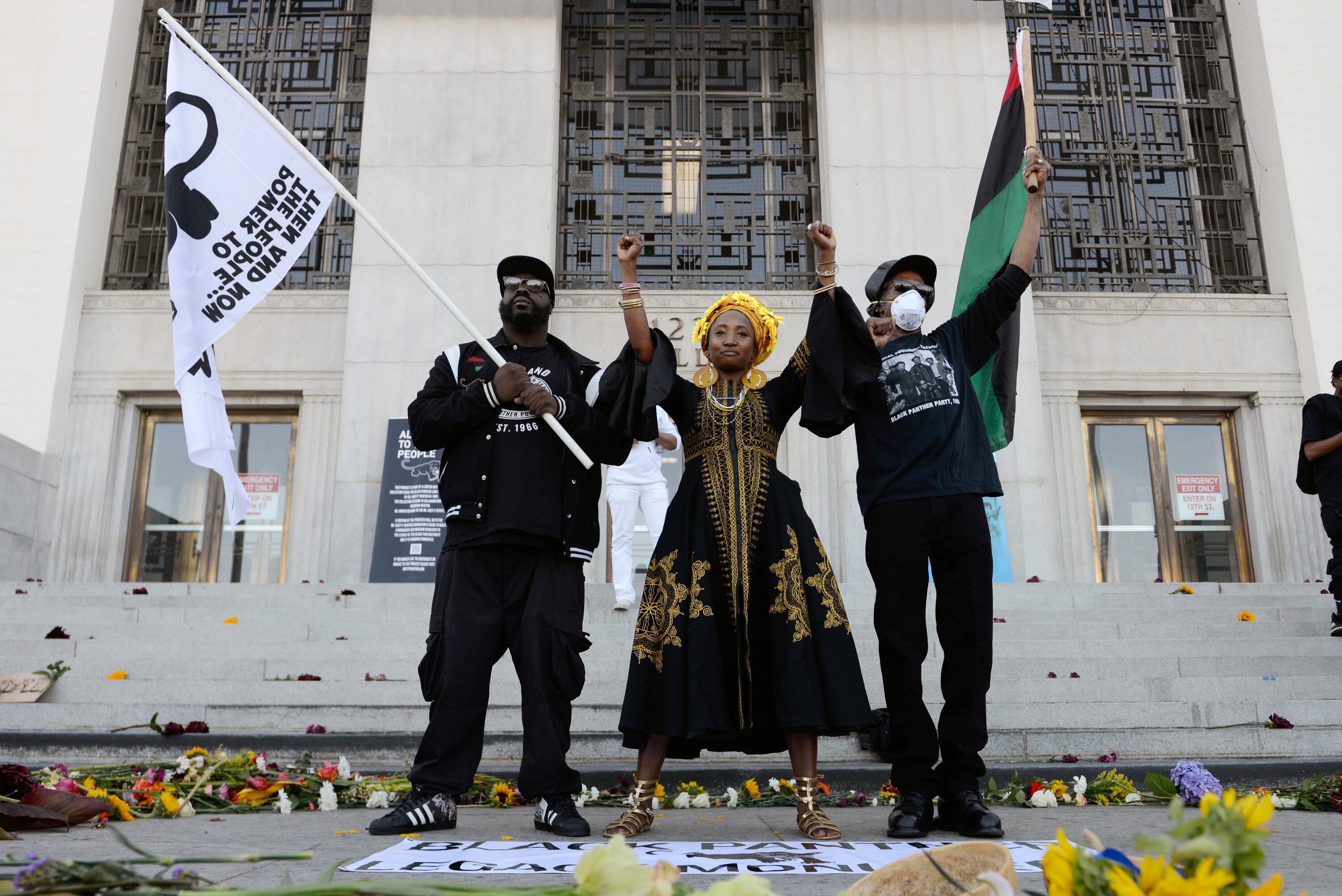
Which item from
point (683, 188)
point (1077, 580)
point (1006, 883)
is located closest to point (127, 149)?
point (683, 188)

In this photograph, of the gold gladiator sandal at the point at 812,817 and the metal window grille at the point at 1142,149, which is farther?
the metal window grille at the point at 1142,149

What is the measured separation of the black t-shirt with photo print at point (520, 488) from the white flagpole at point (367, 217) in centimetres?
10

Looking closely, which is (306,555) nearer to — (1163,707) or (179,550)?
(179,550)

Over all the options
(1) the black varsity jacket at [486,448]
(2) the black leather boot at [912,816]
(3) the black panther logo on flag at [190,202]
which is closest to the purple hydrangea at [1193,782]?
(2) the black leather boot at [912,816]

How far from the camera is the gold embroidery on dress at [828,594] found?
368 centimetres

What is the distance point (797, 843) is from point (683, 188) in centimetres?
1178

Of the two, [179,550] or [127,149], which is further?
[127,149]

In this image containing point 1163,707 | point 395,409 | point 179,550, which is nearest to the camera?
point 1163,707

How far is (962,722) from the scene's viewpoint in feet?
12.1

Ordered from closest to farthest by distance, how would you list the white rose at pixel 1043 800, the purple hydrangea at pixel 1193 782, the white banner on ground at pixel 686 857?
the white banner on ground at pixel 686 857
the purple hydrangea at pixel 1193 782
the white rose at pixel 1043 800

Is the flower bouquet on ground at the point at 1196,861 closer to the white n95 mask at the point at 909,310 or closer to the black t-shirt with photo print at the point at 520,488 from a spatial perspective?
the black t-shirt with photo print at the point at 520,488

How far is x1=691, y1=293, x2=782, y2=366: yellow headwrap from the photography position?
394 cm

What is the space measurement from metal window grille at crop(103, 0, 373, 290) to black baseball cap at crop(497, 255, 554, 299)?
398 inches

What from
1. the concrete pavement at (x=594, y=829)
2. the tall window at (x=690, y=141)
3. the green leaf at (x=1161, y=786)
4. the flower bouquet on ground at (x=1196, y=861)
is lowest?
the concrete pavement at (x=594, y=829)
